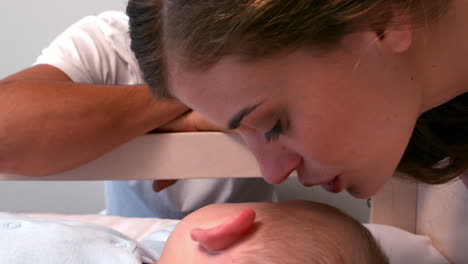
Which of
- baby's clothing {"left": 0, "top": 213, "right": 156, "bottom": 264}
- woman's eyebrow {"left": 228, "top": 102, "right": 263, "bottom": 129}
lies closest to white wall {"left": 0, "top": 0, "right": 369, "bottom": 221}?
baby's clothing {"left": 0, "top": 213, "right": 156, "bottom": 264}

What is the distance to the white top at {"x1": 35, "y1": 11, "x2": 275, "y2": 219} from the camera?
1.06 metres

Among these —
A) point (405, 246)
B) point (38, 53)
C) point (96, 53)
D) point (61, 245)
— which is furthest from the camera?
point (38, 53)

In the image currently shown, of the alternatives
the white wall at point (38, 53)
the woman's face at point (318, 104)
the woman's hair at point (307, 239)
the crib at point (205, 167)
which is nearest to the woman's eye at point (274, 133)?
the woman's face at point (318, 104)

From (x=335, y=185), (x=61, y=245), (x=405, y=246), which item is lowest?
(x=405, y=246)

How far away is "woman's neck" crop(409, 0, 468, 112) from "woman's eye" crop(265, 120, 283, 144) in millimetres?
149

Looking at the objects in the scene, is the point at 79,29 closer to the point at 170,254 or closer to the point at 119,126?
the point at 119,126

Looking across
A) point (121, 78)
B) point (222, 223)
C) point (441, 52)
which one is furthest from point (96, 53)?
point (441, 52)

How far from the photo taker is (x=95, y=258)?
0.72 m

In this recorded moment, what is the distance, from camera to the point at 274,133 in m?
0.51

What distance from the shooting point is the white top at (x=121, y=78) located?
106 centimetres

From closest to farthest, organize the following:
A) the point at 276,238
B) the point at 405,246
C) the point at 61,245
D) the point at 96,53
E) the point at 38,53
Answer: the point at 276,238 < the point at 61,245 < the point at 405,246 < the point at 96,53 < the point at 38,53

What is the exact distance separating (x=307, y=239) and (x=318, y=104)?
163mm

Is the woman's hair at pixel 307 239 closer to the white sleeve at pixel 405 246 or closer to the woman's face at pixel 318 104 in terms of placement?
the woman's face at pixel 318 104

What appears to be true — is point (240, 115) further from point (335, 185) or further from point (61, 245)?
point (61, 245)
